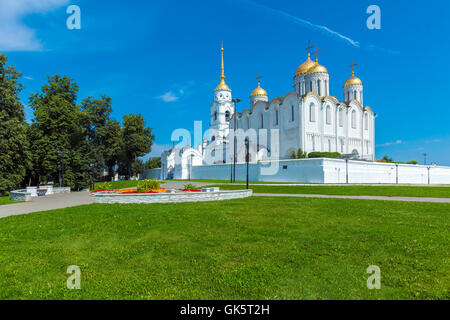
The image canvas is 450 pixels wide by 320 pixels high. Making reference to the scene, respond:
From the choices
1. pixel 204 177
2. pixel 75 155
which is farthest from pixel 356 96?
pixel 75 155

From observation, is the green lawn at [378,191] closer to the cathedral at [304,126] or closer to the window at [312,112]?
the cathedral at [304,126]

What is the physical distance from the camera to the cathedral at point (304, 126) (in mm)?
45406

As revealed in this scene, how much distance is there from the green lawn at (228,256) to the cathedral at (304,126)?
3720cm

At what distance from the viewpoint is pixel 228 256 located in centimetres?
505

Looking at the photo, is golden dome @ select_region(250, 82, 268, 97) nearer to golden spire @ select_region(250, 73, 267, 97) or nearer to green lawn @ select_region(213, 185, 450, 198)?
golden spire @ select_region(250, 73, 267, 97)

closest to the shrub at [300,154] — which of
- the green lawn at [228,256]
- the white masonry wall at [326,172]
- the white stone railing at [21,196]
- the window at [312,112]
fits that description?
the window at [312,112]

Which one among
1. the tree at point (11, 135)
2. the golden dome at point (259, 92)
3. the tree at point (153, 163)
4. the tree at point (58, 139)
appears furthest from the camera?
the tree at point (153, 163)

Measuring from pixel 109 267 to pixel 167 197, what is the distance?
281 inches

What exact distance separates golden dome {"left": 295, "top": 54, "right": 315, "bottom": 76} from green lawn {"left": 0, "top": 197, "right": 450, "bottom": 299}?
5093cm

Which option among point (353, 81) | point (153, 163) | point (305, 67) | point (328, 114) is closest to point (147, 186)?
point (328, 114)

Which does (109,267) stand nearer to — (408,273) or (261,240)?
(261,240)

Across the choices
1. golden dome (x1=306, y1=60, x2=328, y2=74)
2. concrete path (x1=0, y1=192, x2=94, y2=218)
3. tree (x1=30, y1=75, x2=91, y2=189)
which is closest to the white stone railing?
concrete path (x1=0, y1=192, x2=94, y2=218)

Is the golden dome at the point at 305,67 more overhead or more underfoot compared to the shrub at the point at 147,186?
more overhead

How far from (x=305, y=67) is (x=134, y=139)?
36.6 metres
